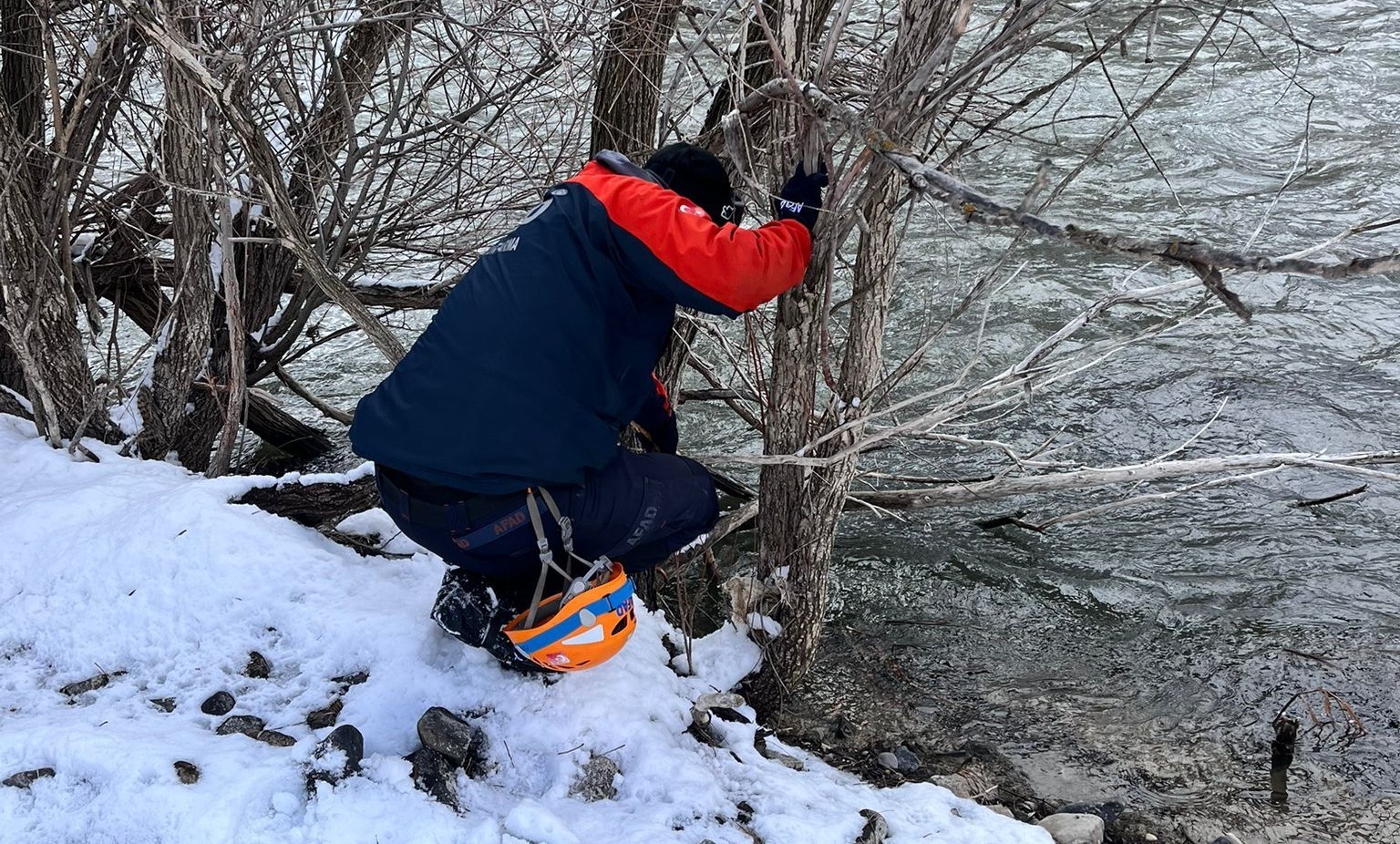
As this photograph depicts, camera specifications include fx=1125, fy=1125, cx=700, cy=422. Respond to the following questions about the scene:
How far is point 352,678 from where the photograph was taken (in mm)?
3494

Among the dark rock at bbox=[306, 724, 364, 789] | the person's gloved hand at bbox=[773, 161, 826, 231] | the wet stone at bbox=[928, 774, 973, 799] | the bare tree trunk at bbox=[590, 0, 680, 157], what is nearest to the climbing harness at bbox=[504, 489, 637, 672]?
the dark rock at bbox=[306, 724, 364, 789]

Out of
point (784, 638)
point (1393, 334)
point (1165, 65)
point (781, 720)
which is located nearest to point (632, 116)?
point (784, 638)

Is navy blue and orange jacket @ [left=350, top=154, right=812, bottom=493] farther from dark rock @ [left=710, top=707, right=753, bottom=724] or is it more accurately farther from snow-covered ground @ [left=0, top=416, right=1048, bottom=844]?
dark rock @ [left=710, top=707, right=753, bottom=724]

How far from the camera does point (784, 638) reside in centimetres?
427

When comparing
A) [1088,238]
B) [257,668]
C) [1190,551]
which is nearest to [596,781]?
[257,668]

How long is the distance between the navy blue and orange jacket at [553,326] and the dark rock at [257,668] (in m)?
0.82

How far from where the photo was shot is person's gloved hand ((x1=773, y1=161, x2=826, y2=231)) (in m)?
3.27

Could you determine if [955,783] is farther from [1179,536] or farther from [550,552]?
[1179,536]

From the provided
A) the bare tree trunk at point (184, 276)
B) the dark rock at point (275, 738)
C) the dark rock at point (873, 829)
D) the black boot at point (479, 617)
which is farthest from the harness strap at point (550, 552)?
the bare tree trunk at point (184, 276)

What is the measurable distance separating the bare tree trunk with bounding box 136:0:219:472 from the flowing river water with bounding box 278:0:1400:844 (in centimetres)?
219

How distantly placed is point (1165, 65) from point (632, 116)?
6.62 metres

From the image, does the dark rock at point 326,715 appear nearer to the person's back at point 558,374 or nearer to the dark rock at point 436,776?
the dark rock at point 436,776

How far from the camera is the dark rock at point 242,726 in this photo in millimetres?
3248

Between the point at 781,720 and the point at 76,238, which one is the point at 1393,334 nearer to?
the point at 781,720
